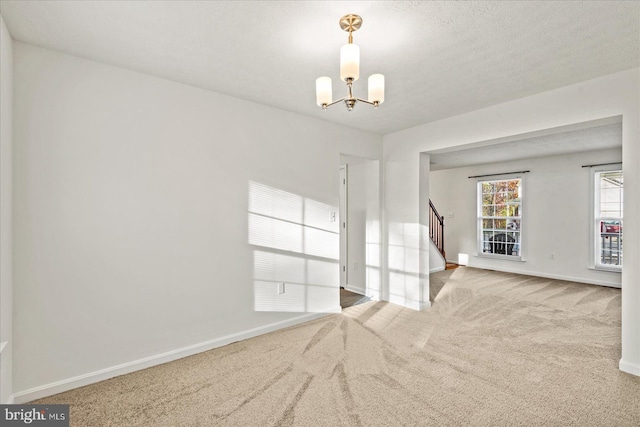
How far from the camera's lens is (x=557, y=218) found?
240 inches

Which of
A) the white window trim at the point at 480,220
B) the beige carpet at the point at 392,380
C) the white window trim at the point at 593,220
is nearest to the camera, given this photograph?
the beige carpet at the point at 392,380

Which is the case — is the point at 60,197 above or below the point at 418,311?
above

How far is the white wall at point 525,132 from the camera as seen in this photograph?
8.44 ft

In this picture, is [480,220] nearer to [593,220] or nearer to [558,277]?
[558,277]

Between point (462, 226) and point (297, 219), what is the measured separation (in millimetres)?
5441

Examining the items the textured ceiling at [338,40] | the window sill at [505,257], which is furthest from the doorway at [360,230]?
the window sill at [505,257]

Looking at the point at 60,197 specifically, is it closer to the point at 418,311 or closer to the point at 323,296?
the point at 323,296

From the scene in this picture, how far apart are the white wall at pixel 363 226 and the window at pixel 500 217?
3.74m

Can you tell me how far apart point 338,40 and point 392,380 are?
2.57 metres

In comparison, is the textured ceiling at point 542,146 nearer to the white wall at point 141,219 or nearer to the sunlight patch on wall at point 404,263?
the sunlight patch on wall at point 404,263

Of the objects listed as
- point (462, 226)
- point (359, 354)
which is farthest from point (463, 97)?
point (462, 226)

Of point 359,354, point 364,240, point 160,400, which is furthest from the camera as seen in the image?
point 364,240

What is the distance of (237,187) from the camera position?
10.6 ft

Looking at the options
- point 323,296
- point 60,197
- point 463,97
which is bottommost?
point 323,296
